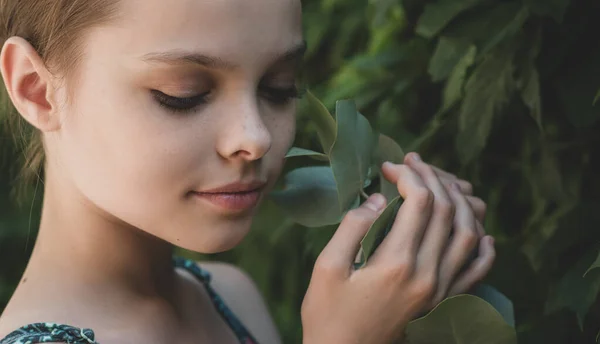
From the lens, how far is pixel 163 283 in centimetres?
143

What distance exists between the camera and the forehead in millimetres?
1101

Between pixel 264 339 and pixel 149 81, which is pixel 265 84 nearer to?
pixel 149 81

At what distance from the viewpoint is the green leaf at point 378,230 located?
109cm

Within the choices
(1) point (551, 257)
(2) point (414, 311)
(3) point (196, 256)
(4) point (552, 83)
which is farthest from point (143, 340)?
(3) point (196, 256)

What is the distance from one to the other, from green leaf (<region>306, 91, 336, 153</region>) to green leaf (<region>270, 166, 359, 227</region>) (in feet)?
0.23

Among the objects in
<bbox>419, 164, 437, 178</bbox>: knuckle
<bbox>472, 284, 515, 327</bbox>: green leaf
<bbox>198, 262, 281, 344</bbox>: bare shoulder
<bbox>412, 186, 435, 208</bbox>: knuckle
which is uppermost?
<bbox>412, 186, 435, 208</bbox>: knuckle

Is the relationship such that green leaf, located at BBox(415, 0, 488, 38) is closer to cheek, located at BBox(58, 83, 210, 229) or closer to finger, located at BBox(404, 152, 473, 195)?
finger, located at BBox(404, 152, 473, 195)

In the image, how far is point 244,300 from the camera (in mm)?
1676

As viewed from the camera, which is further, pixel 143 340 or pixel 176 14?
pixel 143 340

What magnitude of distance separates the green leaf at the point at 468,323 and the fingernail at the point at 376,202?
0.16 m

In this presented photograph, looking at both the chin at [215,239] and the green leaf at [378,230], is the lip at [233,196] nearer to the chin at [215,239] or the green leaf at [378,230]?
the chin at [215,239]

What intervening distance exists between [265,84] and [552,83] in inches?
17.8

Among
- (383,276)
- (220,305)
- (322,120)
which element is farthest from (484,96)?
(220,305)

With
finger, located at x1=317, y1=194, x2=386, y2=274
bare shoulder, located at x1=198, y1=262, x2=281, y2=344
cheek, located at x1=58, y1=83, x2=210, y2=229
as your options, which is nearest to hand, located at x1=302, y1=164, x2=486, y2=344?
finger, located at x1=317, y1=194, x2=386, y2=274
